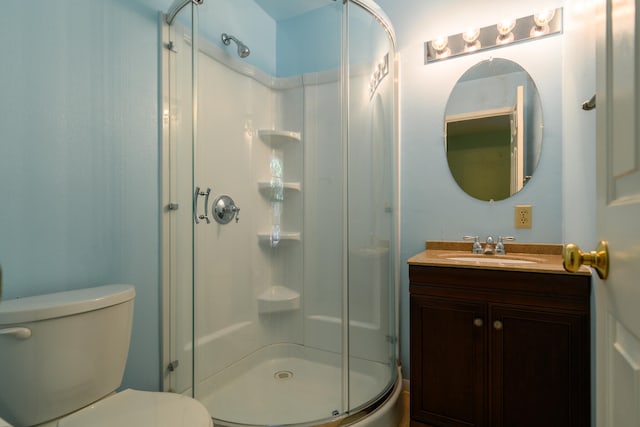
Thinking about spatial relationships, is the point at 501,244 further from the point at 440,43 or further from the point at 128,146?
the point at 128,146

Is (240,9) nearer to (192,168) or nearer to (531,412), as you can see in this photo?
(192,168)

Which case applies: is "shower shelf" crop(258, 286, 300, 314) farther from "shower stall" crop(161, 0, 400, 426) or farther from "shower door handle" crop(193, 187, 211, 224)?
"shower door handle" crop(193, 187, 211, 224)

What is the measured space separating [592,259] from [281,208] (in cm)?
148

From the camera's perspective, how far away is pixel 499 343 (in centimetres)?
141

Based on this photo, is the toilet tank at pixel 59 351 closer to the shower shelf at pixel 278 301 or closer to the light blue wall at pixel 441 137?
the shower shelf at pixel 278 301

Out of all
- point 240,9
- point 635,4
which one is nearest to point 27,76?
point 240,9

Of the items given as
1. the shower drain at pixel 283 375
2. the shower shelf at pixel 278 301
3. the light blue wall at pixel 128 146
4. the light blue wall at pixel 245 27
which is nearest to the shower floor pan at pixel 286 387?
the shower drain at pixel 283 375

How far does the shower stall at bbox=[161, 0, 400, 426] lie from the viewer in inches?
63.2

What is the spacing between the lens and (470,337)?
1.47 m

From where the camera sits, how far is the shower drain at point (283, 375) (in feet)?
5.87

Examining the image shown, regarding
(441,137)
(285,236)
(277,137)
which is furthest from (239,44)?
(441,137)

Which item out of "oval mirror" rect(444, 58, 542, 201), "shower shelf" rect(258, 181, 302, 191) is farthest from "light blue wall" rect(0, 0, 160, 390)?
"oval mirror" rect(444, 58, 542, 201)

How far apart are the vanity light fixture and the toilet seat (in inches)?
83.7

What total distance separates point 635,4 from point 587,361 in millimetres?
1331
